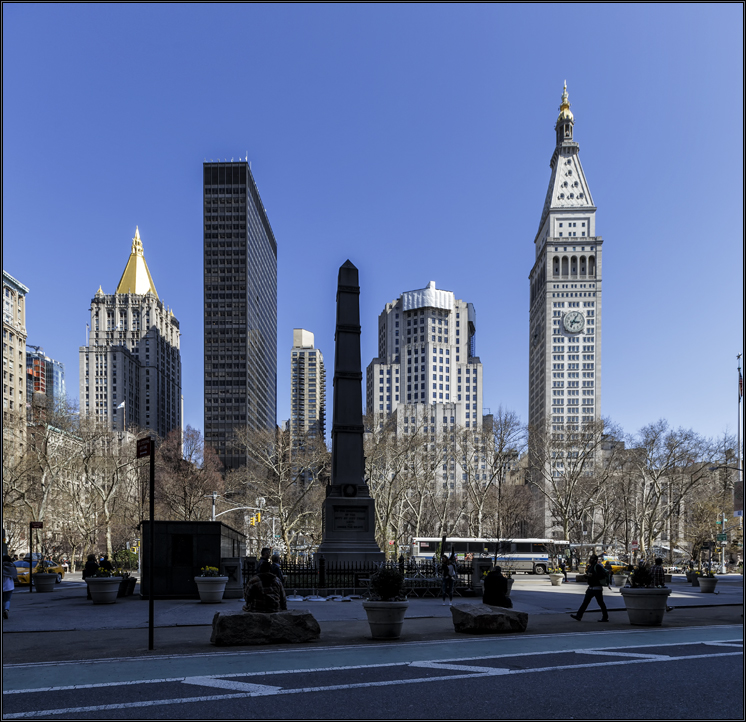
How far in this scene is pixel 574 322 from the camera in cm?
15988

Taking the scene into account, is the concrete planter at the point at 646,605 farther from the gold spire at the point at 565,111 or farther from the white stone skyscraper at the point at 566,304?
the gold spire at the point at 565,111

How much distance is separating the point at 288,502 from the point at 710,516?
43.3 m

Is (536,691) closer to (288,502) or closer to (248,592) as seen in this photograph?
(248,592)

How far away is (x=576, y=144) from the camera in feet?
589

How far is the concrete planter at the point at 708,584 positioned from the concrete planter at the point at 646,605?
1698 cm

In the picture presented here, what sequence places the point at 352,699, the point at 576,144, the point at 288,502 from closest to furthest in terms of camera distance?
1. the point at 352,699
2. the point at 288,502
3. the point at 576,144

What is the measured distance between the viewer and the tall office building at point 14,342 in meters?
112

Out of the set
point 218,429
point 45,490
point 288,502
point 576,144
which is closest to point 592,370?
point 576,144

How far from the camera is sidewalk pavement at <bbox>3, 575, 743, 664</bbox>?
12.8 meters


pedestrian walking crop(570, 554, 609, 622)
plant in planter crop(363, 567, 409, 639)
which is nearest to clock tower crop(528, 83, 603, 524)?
pedestrian walking crop(570, 554, 609, 622)

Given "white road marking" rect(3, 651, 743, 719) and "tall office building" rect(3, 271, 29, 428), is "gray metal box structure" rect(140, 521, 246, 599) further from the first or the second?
"tall office building" rect(3, 271, 29, 428)

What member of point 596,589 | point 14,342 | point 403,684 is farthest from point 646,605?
point 14,342

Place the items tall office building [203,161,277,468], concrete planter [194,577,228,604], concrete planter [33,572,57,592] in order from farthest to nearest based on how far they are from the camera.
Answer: tall office building [203,161,277,468] → concrete planter [33,572,57,592] → concrete planter [194,577,228,604]

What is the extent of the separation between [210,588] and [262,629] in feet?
31.7
